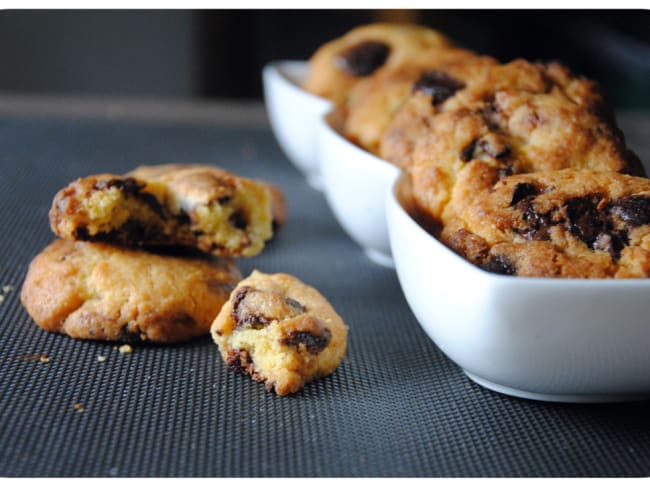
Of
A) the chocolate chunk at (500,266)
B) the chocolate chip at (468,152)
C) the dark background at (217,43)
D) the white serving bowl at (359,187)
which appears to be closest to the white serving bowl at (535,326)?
the chocolate chunk at (500,266)

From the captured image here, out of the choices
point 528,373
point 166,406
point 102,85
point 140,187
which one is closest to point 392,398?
point 528,373

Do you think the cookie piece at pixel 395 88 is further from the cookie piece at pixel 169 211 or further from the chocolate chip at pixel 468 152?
the cookie piece at pixel 169 211

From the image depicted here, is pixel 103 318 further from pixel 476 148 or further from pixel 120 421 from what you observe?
pixel 476 148

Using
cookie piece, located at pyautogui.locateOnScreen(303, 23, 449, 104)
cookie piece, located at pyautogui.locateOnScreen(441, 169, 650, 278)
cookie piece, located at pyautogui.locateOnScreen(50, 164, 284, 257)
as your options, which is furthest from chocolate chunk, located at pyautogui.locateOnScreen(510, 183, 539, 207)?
cookie piece, located at pyautogui.locateOnScreen(303, 23, 449, 104)

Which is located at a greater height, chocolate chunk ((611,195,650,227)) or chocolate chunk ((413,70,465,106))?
chocolate chunk ((611,195,650,227))

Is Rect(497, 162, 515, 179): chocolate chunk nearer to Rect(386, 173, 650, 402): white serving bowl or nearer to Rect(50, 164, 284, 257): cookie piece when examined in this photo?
Rect(386, 173, 650, 402): white serving bowl

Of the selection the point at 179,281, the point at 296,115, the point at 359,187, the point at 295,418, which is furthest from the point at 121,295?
the point at 296,115
